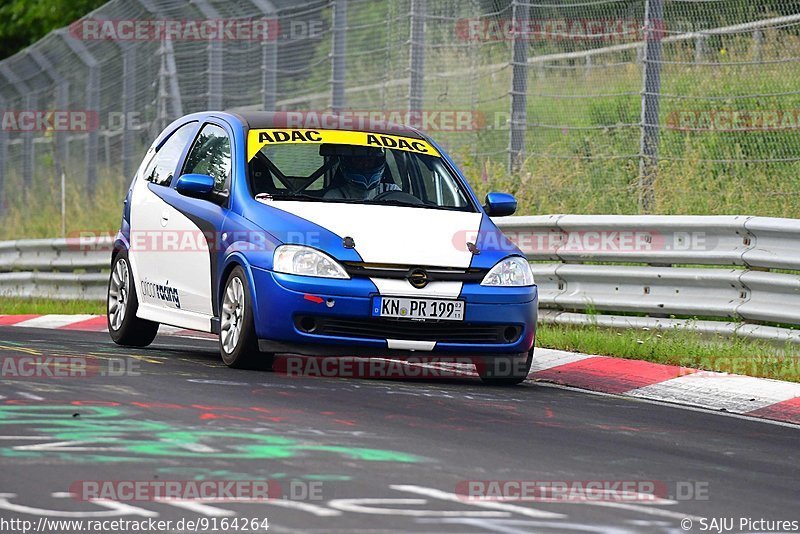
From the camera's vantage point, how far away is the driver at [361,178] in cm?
1050

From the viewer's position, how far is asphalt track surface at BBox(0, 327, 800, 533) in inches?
223

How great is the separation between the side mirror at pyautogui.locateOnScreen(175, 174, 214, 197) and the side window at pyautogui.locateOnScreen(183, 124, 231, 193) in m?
0.19

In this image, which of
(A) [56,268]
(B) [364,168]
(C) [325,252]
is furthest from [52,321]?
(C) [325,252]

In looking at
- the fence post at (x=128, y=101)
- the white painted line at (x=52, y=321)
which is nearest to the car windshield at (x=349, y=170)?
the white painted line at (x=52, y=321)

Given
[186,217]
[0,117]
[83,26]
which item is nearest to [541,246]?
[186,217]

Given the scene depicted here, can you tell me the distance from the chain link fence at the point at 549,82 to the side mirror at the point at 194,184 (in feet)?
17.2

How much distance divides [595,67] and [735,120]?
137 centimetres

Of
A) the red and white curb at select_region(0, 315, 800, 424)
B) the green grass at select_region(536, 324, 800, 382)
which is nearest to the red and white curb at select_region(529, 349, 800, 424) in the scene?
the red and white curb at select_region(0, 315, 800, 424)

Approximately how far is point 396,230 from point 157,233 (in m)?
2.17

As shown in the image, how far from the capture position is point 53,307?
1773 cm
